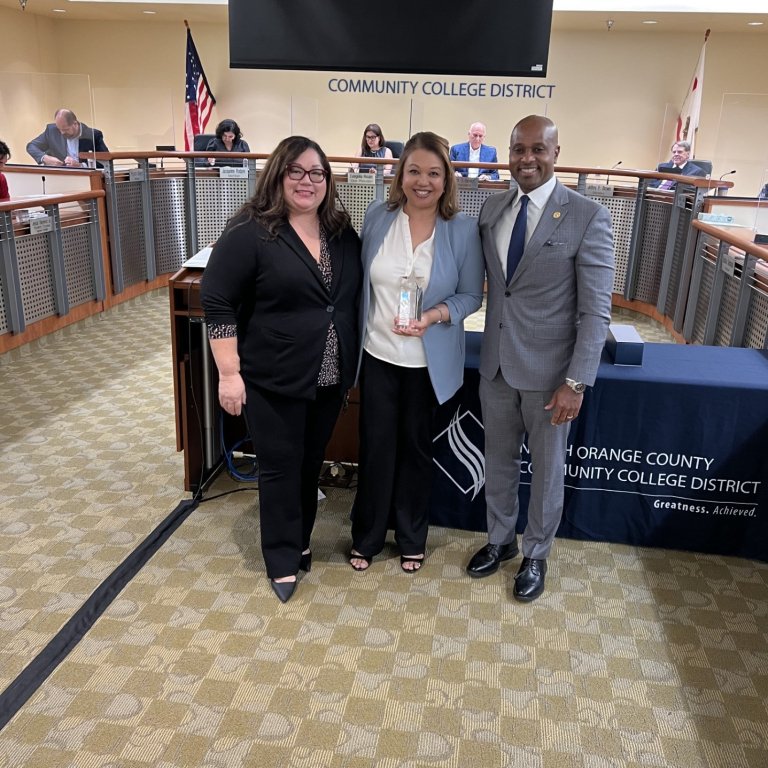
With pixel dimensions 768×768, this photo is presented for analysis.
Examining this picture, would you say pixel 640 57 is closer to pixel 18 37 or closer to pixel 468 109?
pixel 468 109

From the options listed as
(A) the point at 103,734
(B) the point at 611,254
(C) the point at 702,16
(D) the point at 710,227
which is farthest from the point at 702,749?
(C) the point at 702,16

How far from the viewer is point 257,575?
→ 2.59 meters

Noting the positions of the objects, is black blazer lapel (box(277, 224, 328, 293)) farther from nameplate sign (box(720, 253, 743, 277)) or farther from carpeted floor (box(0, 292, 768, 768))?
nameplate sign (box(720, 253, 743, 277))

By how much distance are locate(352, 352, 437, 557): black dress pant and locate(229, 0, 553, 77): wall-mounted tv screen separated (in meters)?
2.50

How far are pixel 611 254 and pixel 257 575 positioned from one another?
5.34 ft

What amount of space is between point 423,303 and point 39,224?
3856 mm

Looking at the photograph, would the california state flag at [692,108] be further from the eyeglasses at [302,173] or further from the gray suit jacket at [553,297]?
the eyeglasses at [302,173]

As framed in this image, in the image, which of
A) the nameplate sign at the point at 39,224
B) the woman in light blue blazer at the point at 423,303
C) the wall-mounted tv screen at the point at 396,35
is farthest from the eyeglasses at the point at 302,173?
the nameplate sign at the point at 39,224

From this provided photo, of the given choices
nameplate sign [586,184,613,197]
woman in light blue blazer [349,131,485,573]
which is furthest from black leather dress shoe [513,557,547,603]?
nameplate sign [586,184,613,197]

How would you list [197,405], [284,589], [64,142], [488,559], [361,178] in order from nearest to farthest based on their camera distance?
1. [284,589]
2. [488,559]
3. [197,405]
4. [64,142]
5. [361,178]

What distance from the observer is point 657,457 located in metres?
2.69

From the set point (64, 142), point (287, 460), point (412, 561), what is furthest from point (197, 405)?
point (64, 142)

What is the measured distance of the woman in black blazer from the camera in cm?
212

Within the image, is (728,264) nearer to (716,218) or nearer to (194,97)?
(716,218)
